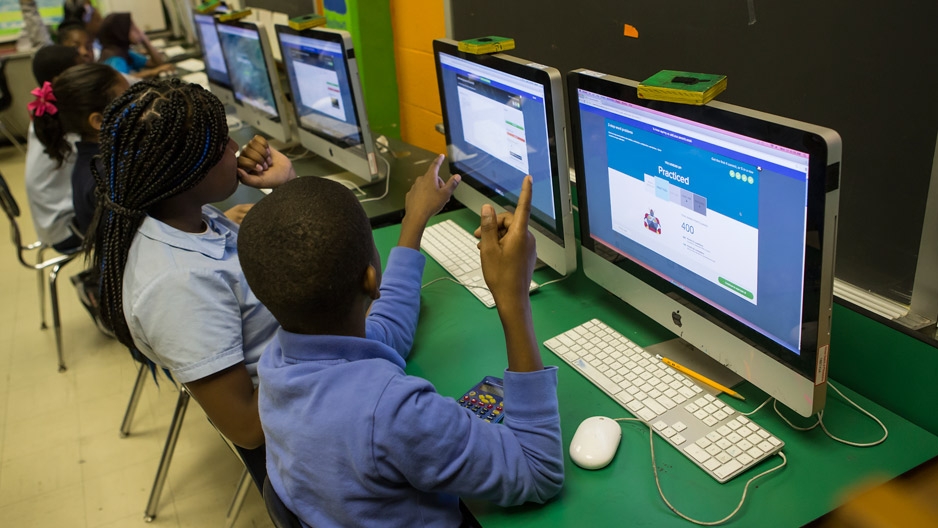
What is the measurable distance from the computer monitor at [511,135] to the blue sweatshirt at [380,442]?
0.50 meters

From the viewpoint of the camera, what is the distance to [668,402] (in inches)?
44.2

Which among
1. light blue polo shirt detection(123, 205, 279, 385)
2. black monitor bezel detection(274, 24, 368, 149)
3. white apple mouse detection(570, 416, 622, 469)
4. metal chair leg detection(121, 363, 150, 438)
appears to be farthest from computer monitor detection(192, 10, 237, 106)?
white apple mouse detection(570, 416, 622, 469)

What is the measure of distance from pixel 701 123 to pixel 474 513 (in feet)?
2.11

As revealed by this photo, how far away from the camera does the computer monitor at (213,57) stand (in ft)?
9.70

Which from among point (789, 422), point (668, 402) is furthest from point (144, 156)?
point (789, 422)

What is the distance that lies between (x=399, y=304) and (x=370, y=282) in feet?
1.39

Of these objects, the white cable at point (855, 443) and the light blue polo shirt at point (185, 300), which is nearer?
the white cable at point (855, 443)

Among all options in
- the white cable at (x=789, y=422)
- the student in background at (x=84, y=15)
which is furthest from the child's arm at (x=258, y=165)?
the student in background at (x=84, y=15)

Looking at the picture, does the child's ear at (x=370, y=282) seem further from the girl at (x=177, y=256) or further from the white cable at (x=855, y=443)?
the white cable at (x=855, y=443)

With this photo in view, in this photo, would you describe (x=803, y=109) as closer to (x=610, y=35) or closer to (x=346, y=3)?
(x=610, y=35)

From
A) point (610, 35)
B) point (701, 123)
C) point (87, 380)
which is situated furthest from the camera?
point (87, 380)

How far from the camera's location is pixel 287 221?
86cm

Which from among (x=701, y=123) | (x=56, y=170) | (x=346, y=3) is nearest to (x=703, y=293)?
(x=701, y=123)

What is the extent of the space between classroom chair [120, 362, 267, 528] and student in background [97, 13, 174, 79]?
2412 millimetres
